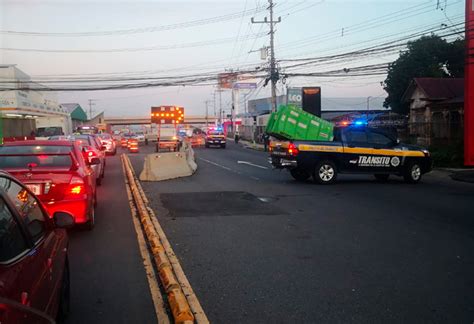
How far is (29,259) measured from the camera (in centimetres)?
326

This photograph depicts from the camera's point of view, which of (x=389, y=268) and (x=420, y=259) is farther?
(x=420, y=259)

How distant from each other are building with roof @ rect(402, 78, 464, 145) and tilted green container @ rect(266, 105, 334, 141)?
1451 cm

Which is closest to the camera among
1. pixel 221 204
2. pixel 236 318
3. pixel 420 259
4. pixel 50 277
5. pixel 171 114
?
pixel 50 277

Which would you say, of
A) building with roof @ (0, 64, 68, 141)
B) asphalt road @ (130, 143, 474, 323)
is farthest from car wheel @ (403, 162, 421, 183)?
building with roof @ (0, 64, 68, 141)

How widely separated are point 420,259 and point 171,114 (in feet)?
121

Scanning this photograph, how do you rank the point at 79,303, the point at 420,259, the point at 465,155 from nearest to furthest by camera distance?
1. the point at 79,303
2. the point at 420,259
3. the point at 465,155

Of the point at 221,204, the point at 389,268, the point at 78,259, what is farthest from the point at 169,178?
the point at 389,268

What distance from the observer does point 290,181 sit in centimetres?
1761

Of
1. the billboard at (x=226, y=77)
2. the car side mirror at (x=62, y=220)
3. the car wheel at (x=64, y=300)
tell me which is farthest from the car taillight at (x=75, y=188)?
the billboard at (x=226, y=77)

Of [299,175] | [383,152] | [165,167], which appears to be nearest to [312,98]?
[299,175]

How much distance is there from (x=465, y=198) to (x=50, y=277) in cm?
1222

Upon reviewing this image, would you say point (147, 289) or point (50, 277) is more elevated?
point (50, 277)

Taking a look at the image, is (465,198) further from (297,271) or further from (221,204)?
(297,271)

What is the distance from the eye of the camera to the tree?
4509cm
